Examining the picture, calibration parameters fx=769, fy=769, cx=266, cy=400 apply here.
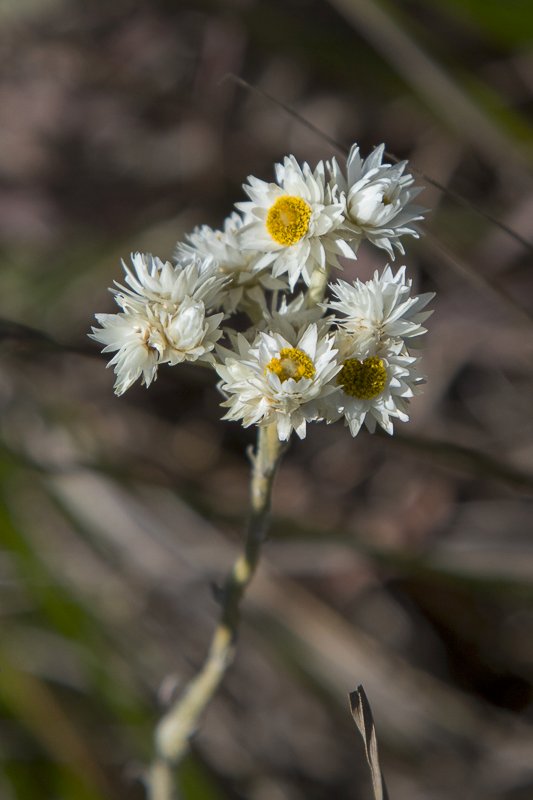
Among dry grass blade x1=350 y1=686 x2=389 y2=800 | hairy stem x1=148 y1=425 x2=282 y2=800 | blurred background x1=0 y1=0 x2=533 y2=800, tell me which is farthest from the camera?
blurred background x1=0 y1=0 x2=533 y2=800

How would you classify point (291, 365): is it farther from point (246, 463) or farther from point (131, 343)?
point (246, 463)

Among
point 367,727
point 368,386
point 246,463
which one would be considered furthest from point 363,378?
point 246,463

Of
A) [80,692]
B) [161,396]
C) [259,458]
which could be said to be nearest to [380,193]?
[259,458]

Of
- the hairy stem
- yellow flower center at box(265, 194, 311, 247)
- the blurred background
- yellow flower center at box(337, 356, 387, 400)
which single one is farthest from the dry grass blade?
the blurred background

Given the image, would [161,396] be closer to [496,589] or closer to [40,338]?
[496,589]

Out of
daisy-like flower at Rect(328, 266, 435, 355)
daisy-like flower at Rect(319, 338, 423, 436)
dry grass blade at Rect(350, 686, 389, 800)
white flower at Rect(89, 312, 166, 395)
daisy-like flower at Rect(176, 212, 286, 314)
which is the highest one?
daisy-like flower at Rect(176, 212, 286, 314)

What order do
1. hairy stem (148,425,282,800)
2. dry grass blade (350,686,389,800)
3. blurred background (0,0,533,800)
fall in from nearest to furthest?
1. dry grass blade (350,686,389,800)
2. hairy stem (148,425,282,800)
3. blurred background (0,0,533,800)

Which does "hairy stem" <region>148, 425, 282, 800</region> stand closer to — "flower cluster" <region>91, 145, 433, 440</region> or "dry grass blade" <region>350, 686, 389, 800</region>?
"flower cluster" <region>91, 145, 433, 440</region>
